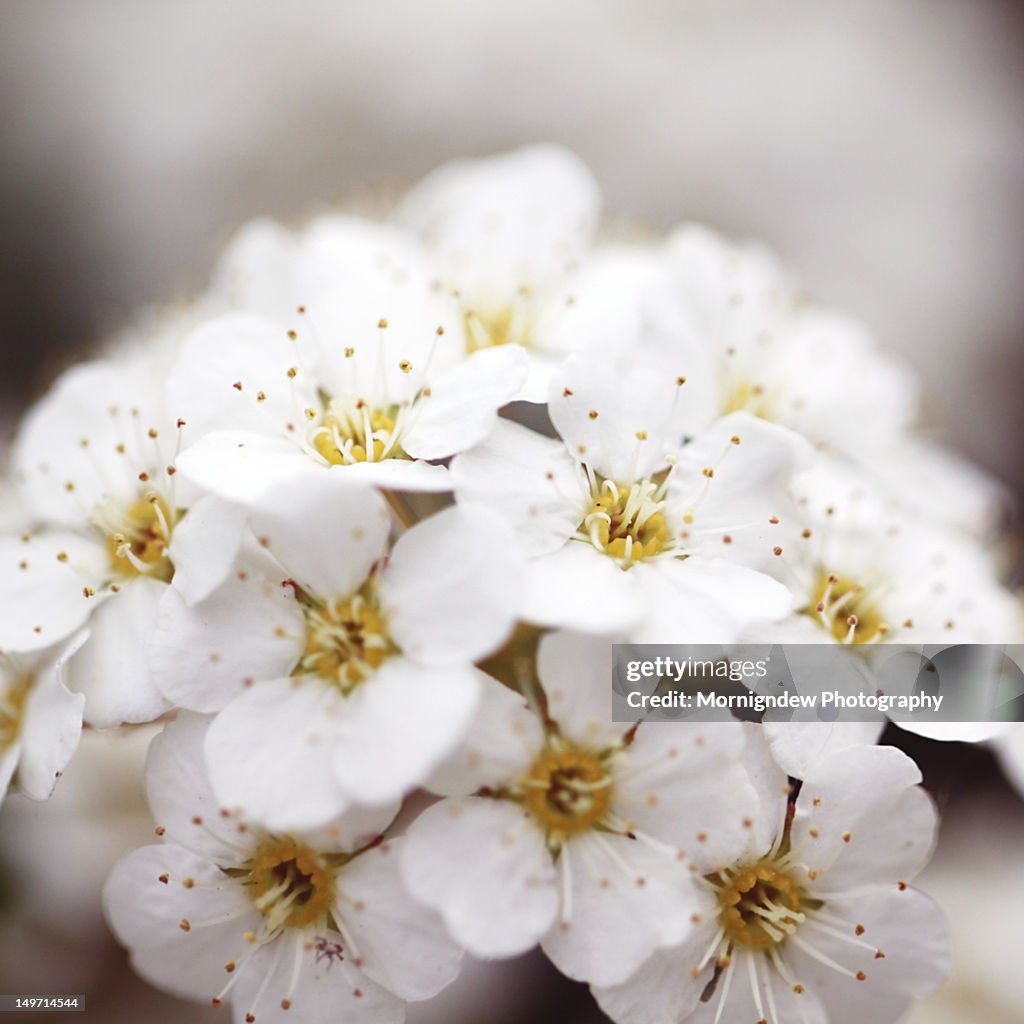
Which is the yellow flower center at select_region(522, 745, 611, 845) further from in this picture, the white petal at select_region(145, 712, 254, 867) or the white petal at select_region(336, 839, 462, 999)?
the white petal at select_region(145, 712, 254, 867)

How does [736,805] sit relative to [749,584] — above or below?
below

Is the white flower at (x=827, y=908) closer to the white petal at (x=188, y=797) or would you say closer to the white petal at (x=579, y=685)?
the white petal at (x=579, y=685)

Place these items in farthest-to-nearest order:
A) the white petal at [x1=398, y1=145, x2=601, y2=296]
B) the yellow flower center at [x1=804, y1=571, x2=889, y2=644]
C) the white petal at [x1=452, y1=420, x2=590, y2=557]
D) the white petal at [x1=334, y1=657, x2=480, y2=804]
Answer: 1. the white petal at [x1=398, y1=145, x2=601, y2=296]
2. the yellow flower center at [x1=804, y1=571, x2=889, y2=644]
3. the white petal at [x1=452, y1=420, x2=590, y2=557]
4. the white petal at [x1=334, y1=657, x2=480, y2=804]

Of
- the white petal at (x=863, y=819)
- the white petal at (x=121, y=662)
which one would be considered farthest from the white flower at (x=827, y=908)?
the white petal at (x=121, y=662)

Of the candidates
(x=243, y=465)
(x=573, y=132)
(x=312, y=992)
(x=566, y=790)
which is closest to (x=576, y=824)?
(x=566, y=790)

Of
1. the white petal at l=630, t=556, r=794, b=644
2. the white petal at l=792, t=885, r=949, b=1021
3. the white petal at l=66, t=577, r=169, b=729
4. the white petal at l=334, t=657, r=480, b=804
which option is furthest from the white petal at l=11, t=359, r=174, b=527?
the white petal at l=792, t=885, r=949, b=1021

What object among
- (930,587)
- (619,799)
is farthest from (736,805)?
(930,587)

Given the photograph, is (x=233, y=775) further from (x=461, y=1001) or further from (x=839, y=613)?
(x=461, y=1001)
